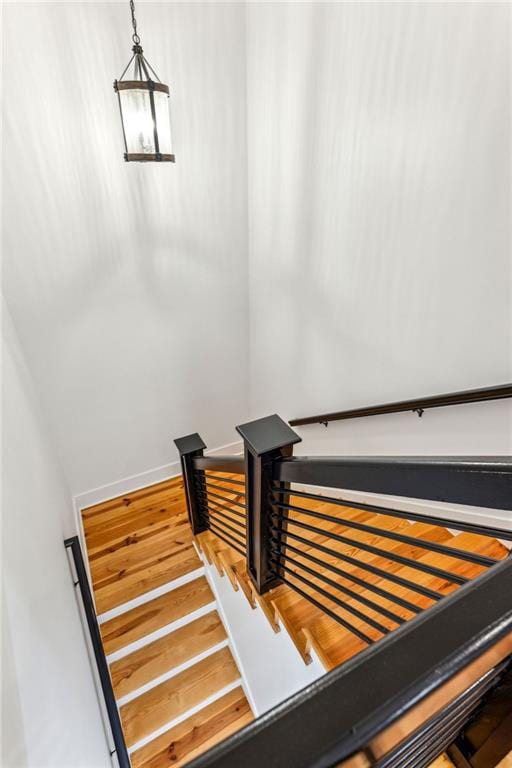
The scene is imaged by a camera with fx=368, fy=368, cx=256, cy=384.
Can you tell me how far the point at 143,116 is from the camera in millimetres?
1613

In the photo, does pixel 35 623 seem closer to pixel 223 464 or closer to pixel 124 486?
pixel 223 464

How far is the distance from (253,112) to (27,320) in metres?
2.08

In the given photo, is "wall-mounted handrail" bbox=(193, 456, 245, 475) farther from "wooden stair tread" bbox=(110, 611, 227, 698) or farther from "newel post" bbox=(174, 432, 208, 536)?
"wooden stair tread" bbox=(110, 611, 227, 698)

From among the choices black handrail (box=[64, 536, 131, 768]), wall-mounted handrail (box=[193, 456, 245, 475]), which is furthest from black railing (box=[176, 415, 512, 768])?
black handrail (box=[64, 536, 131, 768])

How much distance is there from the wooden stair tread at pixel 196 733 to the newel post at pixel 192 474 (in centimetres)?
104

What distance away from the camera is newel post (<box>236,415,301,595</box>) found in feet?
3.95

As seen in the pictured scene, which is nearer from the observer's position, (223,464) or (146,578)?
(223,464)

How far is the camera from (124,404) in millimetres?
3117

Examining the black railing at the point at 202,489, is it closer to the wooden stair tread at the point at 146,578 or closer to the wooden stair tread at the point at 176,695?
the wooden stair tread at the point at 146,578

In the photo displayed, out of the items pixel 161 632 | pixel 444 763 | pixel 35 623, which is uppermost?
pixel 161 632

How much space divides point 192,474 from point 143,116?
1.93 metres

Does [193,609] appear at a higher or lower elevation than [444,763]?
higher

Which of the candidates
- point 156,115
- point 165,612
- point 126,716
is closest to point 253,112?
point 156,115

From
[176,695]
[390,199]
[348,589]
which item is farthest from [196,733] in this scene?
[390,199]
